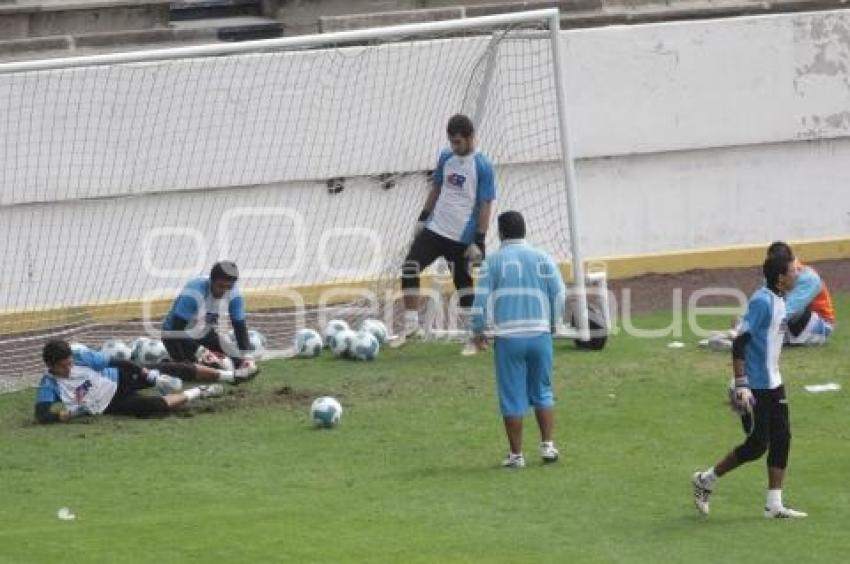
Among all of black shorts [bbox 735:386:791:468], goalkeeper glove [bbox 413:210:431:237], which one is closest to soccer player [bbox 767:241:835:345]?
goalkeeper glove [bbox 413:210:431:237]

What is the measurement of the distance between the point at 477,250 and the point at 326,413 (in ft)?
10.1

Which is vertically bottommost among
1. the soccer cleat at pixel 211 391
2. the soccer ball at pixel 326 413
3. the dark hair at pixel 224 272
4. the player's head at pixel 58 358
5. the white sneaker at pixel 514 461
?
the white sneaker at pixel 514 461

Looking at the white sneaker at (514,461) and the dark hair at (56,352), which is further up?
the dark hair at (56,352)

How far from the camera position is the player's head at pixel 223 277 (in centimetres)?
1677

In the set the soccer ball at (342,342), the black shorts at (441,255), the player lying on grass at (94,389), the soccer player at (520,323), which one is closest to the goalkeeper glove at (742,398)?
the soccer player at (520,323)

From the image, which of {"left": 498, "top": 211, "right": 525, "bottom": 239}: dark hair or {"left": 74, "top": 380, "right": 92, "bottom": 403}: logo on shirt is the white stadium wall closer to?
{"left": 74, "top": 380, "right": 92, "bottom": 403}: logo on shirt

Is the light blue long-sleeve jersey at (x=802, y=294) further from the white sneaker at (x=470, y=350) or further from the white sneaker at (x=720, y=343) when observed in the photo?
the white sneaker at (x=470, y=350)

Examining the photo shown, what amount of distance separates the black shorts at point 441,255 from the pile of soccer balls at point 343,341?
0.64 metres

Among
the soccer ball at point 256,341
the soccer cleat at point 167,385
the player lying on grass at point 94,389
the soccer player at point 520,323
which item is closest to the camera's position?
the soccer player at point 520,323

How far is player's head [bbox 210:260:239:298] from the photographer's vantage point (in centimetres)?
1677

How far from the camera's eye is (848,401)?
1630 centimetres

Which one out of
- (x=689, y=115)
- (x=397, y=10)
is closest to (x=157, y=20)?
(x=397, y=10)

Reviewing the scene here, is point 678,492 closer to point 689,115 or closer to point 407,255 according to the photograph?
point 407,255

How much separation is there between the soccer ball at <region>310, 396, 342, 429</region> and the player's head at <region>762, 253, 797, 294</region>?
3992 mm
